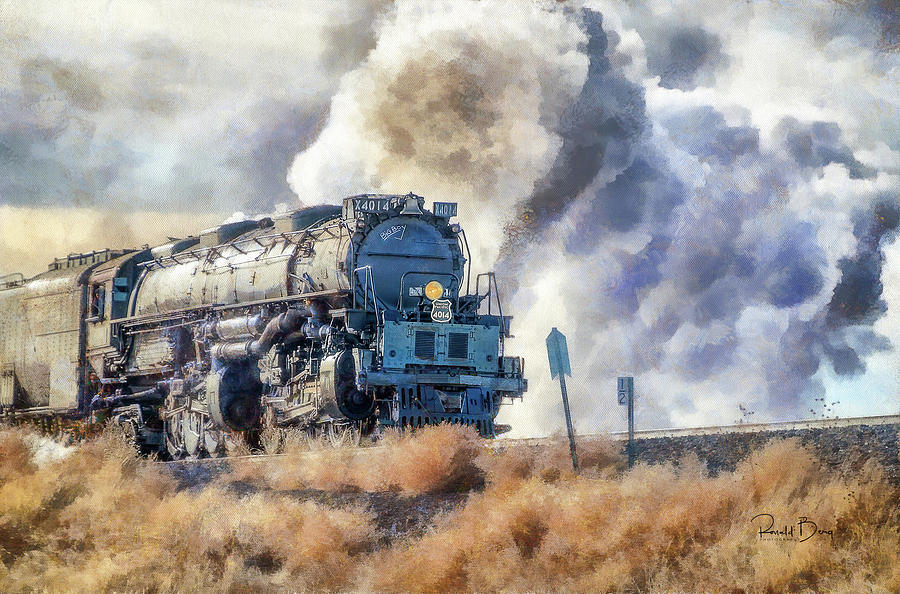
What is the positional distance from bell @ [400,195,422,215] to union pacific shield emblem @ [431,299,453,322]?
1.88 metres

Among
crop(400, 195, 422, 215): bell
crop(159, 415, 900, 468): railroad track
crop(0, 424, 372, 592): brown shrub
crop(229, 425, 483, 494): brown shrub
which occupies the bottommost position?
crop(0, 424, 372, 592): brown shrub

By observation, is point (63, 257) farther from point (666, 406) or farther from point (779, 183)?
point (779, 183)

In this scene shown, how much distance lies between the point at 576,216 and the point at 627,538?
14036 millimetres

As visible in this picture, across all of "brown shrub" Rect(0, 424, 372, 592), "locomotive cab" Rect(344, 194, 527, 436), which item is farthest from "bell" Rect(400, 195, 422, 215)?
"brown shrub" Rect(0, 424, 372, 592)

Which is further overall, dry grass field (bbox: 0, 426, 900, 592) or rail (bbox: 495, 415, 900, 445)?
rail (bbox: 495, 415, 900, 445)

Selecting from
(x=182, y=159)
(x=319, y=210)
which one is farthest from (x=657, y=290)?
(x=182, y=159)

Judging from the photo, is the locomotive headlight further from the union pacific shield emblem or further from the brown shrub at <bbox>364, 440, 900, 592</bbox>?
the brown shrub at <bbox>364, 440, 900, 592</bbox>

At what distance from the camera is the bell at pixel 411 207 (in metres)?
17.1

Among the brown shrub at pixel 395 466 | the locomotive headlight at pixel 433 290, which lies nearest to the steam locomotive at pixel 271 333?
the locomotive headlight at pixel 433 290

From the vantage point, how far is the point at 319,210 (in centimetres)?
1855
